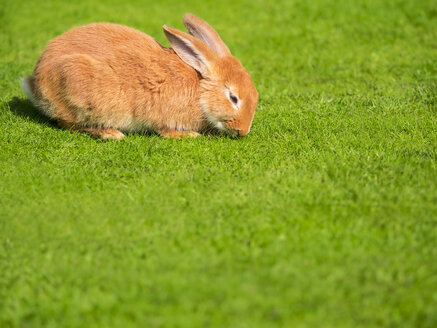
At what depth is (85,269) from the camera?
3.24 meters

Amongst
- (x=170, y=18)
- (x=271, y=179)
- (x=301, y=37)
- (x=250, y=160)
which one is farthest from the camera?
(x=170, y=18)

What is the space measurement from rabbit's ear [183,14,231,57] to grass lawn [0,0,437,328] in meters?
0.90

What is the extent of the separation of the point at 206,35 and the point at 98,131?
152 cm

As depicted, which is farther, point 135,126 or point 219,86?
point 135,126

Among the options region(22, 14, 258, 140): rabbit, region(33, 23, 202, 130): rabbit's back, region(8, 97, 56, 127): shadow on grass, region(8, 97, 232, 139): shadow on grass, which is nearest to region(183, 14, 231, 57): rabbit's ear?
region(22, 14, 258, 140): rabbit

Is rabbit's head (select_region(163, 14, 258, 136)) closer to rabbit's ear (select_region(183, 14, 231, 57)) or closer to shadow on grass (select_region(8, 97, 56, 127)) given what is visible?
rabbit's ear (select_region(183, 14, 231, 57))

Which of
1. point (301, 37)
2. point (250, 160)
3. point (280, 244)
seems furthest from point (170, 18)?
point (280, 244)

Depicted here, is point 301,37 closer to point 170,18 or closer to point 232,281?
point 170,18

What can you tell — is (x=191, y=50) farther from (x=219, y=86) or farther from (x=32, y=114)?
(x=32, y=114)

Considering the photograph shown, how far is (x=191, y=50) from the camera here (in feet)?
16.4

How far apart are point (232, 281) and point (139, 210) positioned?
1114 mm

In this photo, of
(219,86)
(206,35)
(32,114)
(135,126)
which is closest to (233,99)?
(219,86)

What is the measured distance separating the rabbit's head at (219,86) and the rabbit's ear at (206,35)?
0.18 m

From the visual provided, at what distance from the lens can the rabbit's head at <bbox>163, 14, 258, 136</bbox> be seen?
491 cm
